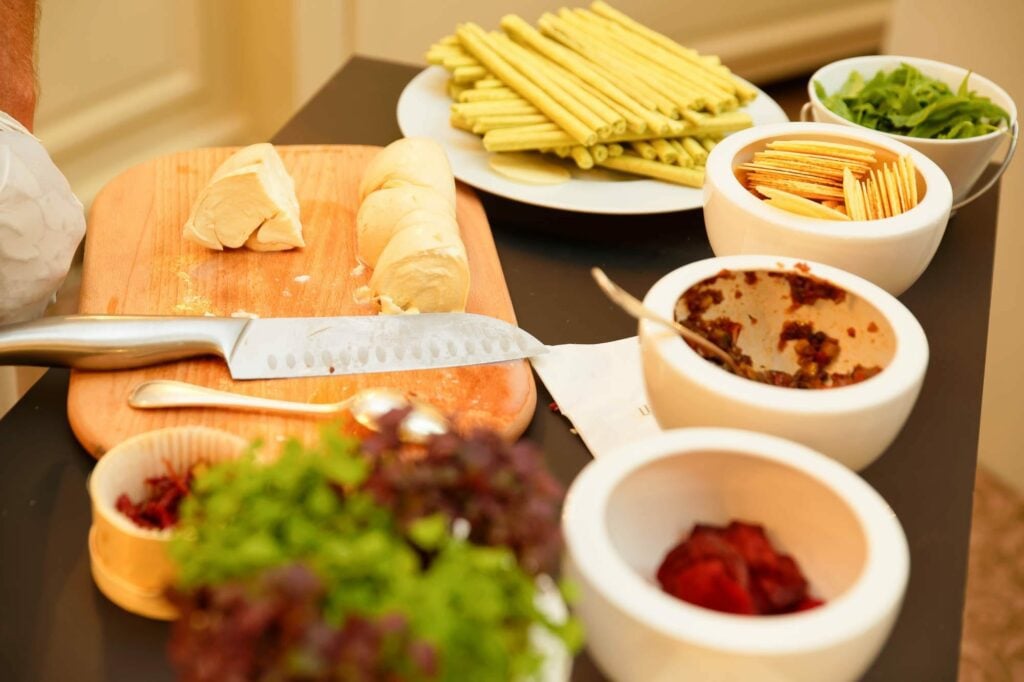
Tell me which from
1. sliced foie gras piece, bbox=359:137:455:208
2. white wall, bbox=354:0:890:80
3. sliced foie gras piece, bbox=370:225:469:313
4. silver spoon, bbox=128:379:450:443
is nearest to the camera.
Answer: silver spoon, bbox=128:379:450:443

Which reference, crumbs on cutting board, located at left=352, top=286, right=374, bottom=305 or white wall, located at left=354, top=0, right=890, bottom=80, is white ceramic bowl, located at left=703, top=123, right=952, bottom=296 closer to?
crumbs on cutting board, located at left=352, top=286, right=374, bottom=305

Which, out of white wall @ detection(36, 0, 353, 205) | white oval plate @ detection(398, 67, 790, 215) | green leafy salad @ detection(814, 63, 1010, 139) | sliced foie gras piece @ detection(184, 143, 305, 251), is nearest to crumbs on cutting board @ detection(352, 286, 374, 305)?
sliced foie gras piece @ detection(184, 143, 305, 251)

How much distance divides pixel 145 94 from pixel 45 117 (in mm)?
276

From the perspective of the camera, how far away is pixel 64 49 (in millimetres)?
2201

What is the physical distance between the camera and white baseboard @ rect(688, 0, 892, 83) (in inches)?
133

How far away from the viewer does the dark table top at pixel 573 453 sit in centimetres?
68

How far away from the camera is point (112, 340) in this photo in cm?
86

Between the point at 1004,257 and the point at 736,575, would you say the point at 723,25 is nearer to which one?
the point at 1004,257

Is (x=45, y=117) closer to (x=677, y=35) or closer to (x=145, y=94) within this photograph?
(x=145, y=94)

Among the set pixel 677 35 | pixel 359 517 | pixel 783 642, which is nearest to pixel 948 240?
pixel 783 642

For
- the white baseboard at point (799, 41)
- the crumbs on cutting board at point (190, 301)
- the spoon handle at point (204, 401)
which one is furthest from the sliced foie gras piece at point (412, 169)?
the white baseboard at point (799, 41)

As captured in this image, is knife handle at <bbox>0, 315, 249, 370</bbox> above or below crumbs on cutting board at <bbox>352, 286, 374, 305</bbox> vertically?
above

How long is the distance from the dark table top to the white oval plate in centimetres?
4

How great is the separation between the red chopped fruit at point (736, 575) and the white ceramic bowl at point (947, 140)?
0.56m
